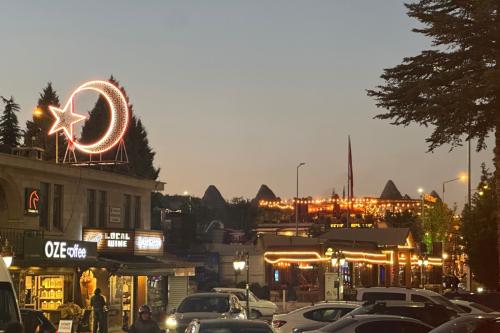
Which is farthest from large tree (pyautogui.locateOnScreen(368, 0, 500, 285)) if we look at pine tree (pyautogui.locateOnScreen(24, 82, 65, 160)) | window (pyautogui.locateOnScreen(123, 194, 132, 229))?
pine tree (pyautogui.locateOnScreen(24, 82, 65, 160))

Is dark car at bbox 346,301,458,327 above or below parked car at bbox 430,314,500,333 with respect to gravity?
below

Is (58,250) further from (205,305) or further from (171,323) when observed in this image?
(171,323)

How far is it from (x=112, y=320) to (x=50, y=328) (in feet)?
50.9

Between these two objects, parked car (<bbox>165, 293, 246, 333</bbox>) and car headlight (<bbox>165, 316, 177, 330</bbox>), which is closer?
car headlight (<bbox>165, 316, 177, 330</bbox>)

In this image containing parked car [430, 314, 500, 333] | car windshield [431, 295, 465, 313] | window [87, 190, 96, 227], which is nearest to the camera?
parked car [430, 314, 500, 333]

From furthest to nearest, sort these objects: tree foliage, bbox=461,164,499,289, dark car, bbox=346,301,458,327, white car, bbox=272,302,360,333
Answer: tree foliage, bbox=461,164,499,289
white car, bbox=272,302,360,333
dark car, bbox=346,301,458,327

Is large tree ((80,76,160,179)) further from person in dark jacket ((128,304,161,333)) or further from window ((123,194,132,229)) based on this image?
person in dark jacket ((128,304,161,333))

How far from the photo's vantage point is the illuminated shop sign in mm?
32109

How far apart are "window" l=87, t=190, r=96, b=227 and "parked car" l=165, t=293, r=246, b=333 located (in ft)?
42.7

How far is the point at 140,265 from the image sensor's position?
35.2 meters

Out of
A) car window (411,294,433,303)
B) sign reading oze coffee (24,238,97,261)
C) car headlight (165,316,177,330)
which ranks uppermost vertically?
sign reading oze coffee (24,238,97,261)

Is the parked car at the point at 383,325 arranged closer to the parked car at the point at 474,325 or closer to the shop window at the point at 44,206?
the parked car at the point at 474,325

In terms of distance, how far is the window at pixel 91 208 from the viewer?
122ft

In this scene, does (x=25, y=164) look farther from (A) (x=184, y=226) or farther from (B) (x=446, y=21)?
(A) (x=184, y=226)
